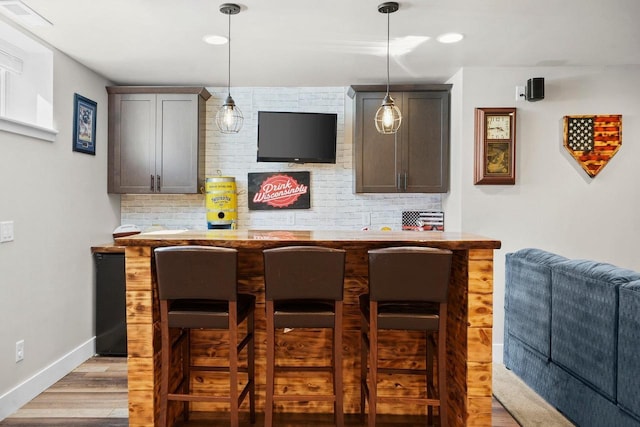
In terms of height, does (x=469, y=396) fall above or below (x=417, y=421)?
above

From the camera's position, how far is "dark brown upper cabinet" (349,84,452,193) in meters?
4.04

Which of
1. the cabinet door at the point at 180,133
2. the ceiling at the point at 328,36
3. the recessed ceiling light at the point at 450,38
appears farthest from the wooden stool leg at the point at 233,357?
the recessed ceiling light at the point at 450,38

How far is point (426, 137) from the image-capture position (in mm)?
4047

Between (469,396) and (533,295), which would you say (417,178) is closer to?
(533,295)

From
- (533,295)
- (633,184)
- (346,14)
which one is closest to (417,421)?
(533,295)

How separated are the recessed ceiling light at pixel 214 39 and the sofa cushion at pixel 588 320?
2.80m

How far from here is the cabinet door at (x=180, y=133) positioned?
160 inches

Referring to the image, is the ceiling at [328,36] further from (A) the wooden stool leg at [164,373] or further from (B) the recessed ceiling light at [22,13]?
(A) the wooden stool leg at [164,373]

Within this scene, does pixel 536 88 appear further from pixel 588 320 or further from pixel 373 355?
pixel 373 355

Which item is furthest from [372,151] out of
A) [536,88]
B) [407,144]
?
[536,88]

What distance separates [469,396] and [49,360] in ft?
9.71

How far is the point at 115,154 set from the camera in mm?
4062

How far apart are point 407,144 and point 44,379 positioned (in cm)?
357

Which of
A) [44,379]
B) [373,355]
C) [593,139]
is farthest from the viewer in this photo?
[593,139]
